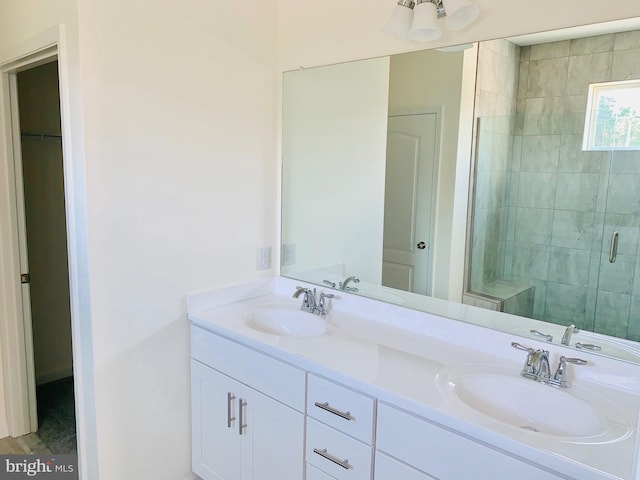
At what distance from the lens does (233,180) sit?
7.25 ft

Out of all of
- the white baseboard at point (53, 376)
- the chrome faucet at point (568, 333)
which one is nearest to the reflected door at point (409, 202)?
the chrome faucet at point (568, 333)

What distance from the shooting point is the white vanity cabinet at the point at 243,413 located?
1720 millimetres

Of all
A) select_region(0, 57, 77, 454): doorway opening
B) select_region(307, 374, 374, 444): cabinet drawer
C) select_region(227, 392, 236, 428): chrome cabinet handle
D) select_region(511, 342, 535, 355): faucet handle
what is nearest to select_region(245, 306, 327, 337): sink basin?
select_region(227, 392, 236, 428): chrome cabinet handle

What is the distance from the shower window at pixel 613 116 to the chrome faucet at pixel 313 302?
1242mm

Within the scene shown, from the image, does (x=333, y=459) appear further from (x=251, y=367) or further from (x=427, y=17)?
(x=427, y=17)

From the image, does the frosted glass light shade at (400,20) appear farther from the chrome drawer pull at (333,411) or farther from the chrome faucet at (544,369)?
the chrome drawer pull at (333,411)

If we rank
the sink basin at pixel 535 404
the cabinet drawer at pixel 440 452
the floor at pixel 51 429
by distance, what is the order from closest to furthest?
the cabinet drawer at pixel 440 452 < the sink basin at pixel 535 404 < the floor at pixel 51 429

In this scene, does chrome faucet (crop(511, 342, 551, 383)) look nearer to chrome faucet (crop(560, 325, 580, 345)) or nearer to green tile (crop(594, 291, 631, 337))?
chrome faucet (crop(560, 325, 580, 345))

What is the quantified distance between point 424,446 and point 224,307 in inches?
46.9

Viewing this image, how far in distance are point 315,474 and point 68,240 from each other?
1296 mm

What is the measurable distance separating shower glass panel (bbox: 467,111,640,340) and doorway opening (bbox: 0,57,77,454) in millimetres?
2489

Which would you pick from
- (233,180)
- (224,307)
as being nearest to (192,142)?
(233,180)

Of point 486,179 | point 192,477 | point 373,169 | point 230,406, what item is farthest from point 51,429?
point 486,179

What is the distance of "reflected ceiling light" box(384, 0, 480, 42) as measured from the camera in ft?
5.41
